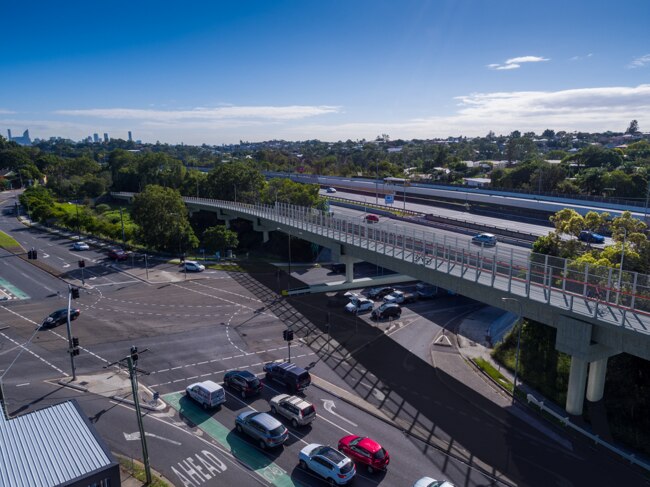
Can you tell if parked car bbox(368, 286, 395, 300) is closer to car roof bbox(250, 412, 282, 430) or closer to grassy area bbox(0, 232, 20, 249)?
car roof bbox(250, 412, 282, 430)

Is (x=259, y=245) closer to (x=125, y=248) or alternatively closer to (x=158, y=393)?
(x=125, y=248)

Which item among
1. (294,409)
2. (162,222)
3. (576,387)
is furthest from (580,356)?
(162,222)

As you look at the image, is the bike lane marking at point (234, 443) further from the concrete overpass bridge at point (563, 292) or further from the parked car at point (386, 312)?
the parked car at point (386, 312)

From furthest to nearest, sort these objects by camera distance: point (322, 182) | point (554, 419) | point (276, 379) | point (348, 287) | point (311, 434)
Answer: point (322, 182)
point (348, 287)
point (276, 379)
point (554, 419)
point (311, 434)

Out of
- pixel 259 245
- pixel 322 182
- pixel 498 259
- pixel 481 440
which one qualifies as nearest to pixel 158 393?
pixel 481 440

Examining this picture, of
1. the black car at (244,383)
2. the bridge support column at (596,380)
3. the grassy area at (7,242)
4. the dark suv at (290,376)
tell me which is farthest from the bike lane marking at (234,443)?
the grassy area at (7,242)

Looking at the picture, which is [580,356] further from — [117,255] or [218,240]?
[117,255]

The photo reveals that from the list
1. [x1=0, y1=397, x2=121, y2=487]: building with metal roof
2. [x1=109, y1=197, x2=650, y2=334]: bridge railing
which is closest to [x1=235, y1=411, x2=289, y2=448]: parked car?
[x1=0, y1=397, x2=121, y2=487]: building with metal roof
